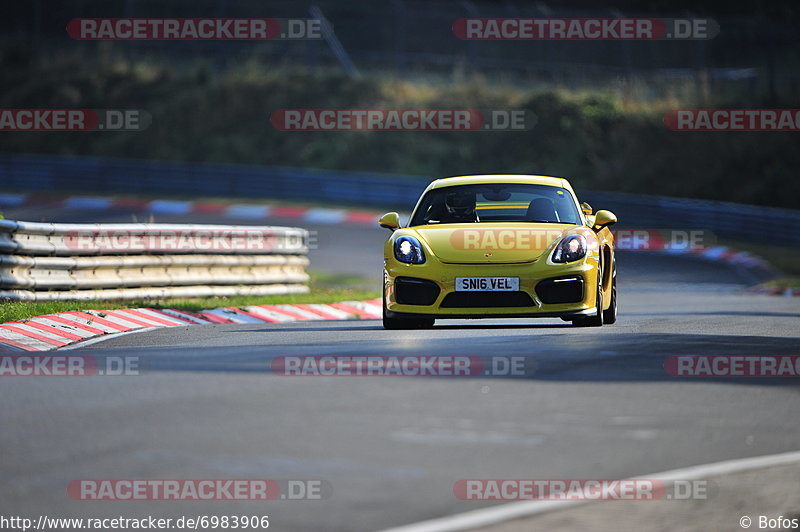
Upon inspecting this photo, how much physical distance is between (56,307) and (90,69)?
32.2 meters

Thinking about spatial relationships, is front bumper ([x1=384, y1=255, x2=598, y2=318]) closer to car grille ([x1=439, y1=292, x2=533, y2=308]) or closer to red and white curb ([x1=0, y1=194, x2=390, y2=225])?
car grille ([x1=439, y1=292, x2=533, y2=308])

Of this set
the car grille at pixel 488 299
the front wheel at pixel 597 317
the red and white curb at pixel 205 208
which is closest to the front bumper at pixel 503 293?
the car grille at pixel 488 299

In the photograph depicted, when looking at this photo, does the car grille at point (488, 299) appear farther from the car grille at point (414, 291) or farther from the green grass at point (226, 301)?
the green grass at point (226, 301)

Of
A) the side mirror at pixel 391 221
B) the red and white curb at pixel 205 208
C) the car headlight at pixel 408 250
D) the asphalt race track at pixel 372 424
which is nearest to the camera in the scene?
the asphalt race track at pixel 372 424

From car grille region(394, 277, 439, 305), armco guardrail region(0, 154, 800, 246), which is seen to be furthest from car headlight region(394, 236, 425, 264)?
armco guardrail region(0, 154, 800, 246)

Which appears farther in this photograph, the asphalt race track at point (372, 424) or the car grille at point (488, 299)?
the car grille at point (488, 299)

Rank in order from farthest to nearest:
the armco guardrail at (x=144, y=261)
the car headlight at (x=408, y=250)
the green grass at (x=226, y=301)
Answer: the armco guardrail at (x=144, y=261) → the green grass at (x=226, y=301) → the car headlight at (x=408, y=250)

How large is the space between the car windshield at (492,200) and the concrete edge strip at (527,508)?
6.33m

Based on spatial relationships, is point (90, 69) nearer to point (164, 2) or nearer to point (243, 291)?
point (164, 2)

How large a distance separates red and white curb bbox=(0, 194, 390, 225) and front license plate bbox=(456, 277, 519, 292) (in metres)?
18.6

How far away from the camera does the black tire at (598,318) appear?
11.4 meters

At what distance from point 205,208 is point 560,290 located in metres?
20.9

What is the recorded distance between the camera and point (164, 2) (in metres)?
36.4

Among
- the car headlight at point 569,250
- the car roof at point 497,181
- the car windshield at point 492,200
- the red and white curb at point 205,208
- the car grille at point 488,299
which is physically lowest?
the car grille at point 488,299
